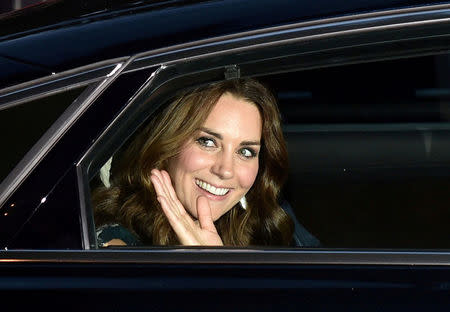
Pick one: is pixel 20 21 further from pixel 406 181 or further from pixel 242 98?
pixel 406 181

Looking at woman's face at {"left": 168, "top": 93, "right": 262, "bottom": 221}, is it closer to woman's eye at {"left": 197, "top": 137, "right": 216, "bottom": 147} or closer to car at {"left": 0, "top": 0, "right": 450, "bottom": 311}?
woman's eye at {"left": 197, "top": 137, "right": 216, "bottom": 147}

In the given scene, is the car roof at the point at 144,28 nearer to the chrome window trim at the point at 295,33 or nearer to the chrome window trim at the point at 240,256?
the chrome window trim at the point at 295,33

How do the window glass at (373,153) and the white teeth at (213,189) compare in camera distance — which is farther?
the window glass at (373,153)

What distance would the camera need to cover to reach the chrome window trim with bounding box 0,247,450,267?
2338 millimetres

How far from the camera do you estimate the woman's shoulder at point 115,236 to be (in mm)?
2537

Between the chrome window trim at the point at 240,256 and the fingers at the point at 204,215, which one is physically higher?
the fingers at the point at 204,215

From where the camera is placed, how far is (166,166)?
2.99 m

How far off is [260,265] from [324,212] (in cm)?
129

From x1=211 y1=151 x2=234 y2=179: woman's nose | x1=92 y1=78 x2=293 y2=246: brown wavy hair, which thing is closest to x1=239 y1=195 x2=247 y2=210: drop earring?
x1=92 y1=78 x2=293 y2=246: brown wavy hair

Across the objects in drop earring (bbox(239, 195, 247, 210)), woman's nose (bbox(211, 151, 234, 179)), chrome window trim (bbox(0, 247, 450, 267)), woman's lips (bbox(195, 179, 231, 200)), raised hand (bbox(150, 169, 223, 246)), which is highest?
drop earring (bbox(239, 195, 247, 210))

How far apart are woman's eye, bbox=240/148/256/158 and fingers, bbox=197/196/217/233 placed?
0.23 m

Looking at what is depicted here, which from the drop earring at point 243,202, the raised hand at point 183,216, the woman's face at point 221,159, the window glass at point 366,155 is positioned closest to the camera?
the raised hand at point 183,216

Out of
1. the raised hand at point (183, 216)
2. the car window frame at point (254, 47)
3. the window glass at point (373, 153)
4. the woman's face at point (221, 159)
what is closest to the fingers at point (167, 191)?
the raised hand at point (183, 216)

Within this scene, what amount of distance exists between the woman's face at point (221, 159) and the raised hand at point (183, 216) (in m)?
0.10
